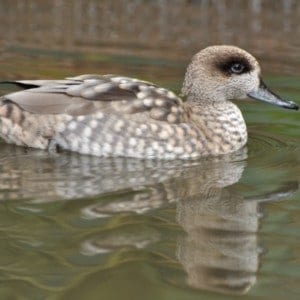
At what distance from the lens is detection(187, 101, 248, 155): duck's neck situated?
924cm

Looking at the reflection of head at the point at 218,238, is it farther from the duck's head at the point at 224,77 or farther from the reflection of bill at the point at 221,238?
the duck's head at the point at 224,77

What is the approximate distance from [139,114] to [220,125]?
82 centimetres

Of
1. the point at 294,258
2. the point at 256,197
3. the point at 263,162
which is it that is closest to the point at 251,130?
the point at 263,162

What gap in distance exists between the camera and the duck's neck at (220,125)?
9242 millimetres

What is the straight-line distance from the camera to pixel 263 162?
8812mm

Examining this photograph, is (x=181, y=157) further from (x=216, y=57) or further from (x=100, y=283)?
(x=100, y=283)

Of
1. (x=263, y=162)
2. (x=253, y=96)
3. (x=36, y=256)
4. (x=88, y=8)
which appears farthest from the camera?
(x=88, y=8)

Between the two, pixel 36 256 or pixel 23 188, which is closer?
pixel 36 256

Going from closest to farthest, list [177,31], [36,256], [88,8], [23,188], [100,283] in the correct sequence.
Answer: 1. [100,283]
2. [36,256]
3. [23,188]
4. [177,31]
5. [88,8]

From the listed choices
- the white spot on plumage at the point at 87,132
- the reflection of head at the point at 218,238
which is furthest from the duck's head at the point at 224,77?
the reflection of head at the point at 218,238

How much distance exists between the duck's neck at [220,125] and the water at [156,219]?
123 millimetres

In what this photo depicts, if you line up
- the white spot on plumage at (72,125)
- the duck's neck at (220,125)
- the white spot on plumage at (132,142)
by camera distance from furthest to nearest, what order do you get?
the duck's neck at (220,125)
the white spot on plumage at (72,125)
the white spot on plumage at (132,142)

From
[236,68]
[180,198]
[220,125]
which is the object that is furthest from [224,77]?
[180,198]

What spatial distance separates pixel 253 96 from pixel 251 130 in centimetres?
60
